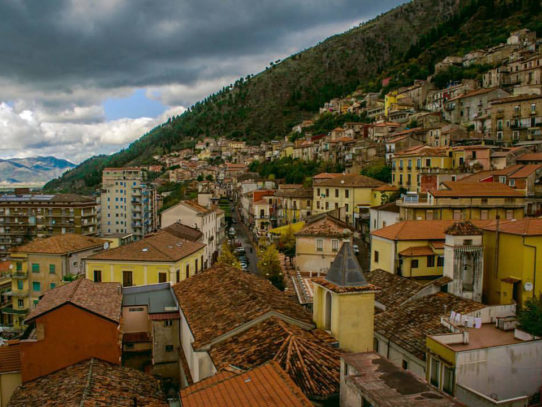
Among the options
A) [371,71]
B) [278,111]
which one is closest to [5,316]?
[278,111]

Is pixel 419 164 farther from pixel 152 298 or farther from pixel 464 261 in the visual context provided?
pixel 152 298

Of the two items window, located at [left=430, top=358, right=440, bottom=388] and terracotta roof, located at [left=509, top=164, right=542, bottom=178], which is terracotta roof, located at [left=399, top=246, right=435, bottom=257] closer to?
window, located at [left=430, top=358, right=440, bottom=388]

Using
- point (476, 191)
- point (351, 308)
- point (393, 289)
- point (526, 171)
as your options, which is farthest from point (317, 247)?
point (351, 308)

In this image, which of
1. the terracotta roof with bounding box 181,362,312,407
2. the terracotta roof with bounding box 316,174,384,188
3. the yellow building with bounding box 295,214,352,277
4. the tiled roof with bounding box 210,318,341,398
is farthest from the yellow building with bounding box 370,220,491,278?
the terracotta roof with bounding box 316,174,384,188

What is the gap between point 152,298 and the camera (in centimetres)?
2208

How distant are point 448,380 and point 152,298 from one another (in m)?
14.2

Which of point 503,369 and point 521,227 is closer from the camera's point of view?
point 503,369

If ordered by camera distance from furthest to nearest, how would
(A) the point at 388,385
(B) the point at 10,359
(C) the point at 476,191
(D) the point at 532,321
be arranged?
(C) the point at 476,191, (B) the point at 10,359, (D) the point at 532,321, (A) the point at 388,385

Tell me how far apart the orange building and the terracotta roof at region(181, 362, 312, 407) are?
8.01 m

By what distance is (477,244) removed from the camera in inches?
923

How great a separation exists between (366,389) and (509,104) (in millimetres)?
58125

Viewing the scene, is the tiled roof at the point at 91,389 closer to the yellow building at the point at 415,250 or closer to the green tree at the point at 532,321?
the green tree at the point at 532,321

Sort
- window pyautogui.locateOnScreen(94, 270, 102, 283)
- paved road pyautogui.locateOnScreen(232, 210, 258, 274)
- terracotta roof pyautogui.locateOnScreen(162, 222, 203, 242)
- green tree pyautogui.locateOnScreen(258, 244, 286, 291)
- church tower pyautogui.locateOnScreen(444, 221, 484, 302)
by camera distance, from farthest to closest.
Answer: paved road pyautogui.locateOnScreen(232, 210, 258, 274), terracotta roof pyautogui.locateOnScreen(162, 222, 203, 242), green tree pyautogui.locateOnScreen(258, 244, 286, 291), window pyautogui.locateOnScreen(94, 270, 102, 283), church tower pyautogui.locateOnScreen(444, 221, 484, 302)

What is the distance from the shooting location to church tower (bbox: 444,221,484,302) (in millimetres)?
23312
